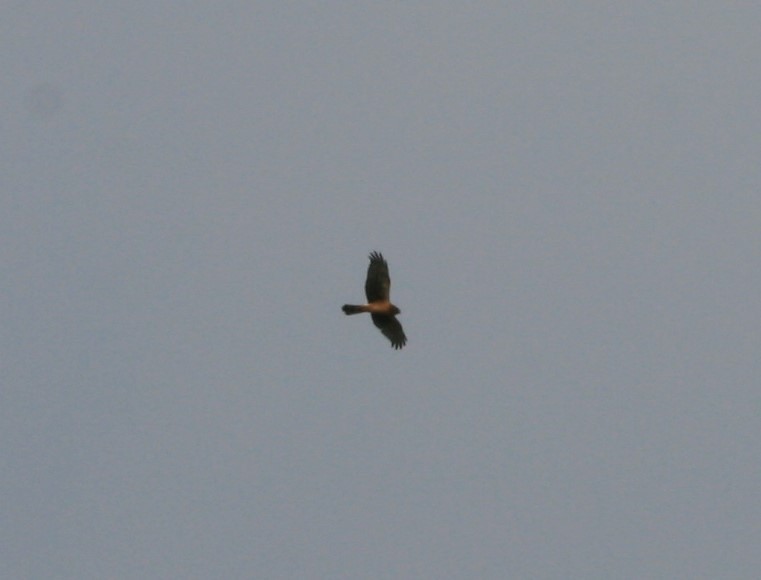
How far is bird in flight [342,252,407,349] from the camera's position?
1779 inches

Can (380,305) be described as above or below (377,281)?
below

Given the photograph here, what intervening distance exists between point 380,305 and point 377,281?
3.60 feet

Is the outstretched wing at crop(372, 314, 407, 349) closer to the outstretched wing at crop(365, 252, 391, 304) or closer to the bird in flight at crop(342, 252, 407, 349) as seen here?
the bird in flight at crop(342, 252, 407, 349)

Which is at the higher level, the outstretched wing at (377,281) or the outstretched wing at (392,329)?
the outstretched wing at (377,281)

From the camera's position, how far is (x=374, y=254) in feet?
150

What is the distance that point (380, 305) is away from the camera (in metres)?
45.3

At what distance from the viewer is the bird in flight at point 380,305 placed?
4519 cm

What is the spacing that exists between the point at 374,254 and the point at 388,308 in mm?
2556

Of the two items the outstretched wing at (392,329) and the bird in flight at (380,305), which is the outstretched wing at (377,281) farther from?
the outstretched wing at (392,329)

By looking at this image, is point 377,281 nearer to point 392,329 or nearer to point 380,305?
point 380,305

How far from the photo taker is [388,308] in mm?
45281

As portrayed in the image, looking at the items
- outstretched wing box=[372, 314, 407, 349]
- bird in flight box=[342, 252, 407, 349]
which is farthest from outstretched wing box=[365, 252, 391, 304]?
outstretched wing box=[372, 314, 407, 349]

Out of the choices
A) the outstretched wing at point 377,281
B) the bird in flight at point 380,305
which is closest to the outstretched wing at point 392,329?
the bird in flight at point 380,305

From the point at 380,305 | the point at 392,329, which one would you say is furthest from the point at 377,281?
the point at 392,329
